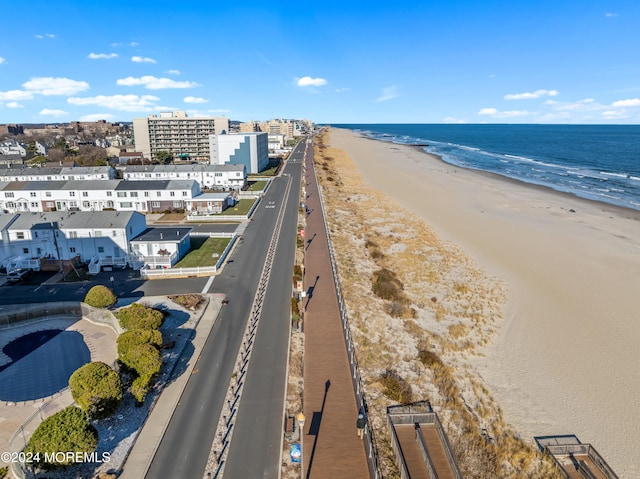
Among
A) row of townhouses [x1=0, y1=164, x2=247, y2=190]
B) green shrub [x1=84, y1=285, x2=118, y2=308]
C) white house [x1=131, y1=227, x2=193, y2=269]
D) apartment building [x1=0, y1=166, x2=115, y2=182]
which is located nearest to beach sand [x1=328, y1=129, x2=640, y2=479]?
green shrub [x1=84, y1=285, x2=118, y2=308]

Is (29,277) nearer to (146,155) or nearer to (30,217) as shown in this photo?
(30,217)

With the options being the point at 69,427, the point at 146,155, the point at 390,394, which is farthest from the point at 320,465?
the point at 146,155

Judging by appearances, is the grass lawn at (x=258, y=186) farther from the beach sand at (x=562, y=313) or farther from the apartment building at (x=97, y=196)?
the beach sand at (x=562, y=313)

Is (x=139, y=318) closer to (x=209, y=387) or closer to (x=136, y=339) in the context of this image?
(x=136, y=339)

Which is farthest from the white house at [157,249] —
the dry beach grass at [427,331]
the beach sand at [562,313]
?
the beach sand at [562,313]

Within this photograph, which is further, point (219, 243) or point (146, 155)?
point (146, 155)

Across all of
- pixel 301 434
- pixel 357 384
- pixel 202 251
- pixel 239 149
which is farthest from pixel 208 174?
pixel 301 434

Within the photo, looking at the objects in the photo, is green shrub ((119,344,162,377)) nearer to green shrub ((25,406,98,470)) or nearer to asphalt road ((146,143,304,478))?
asphalt road ((146,143,304,478))
